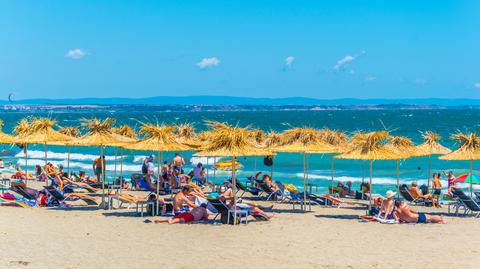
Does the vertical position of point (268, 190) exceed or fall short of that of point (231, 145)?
it falls short

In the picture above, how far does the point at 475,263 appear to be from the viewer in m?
9.56

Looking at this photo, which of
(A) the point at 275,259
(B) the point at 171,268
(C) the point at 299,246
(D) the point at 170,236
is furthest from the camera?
(D) the point at 170,236

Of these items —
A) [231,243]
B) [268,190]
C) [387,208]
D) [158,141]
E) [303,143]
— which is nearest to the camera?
[231,243]

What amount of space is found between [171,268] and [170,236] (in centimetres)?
236

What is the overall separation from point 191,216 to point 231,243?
6.83ft

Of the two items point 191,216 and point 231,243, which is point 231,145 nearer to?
point 191,216

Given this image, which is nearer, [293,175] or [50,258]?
[50,258]

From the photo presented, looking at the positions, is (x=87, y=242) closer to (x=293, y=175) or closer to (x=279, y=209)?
(x=279, y=209)

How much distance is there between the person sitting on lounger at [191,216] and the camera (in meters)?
12.8

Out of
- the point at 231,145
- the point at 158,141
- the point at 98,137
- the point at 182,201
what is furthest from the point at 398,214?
the point at 98,137

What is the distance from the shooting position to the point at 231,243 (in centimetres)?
1089

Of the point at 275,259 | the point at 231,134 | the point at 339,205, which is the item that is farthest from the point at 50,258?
the point at 339,205

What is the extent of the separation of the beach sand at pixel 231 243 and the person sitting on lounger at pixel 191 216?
9.2 inches

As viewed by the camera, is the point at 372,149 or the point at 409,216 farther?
the point at 372,149
